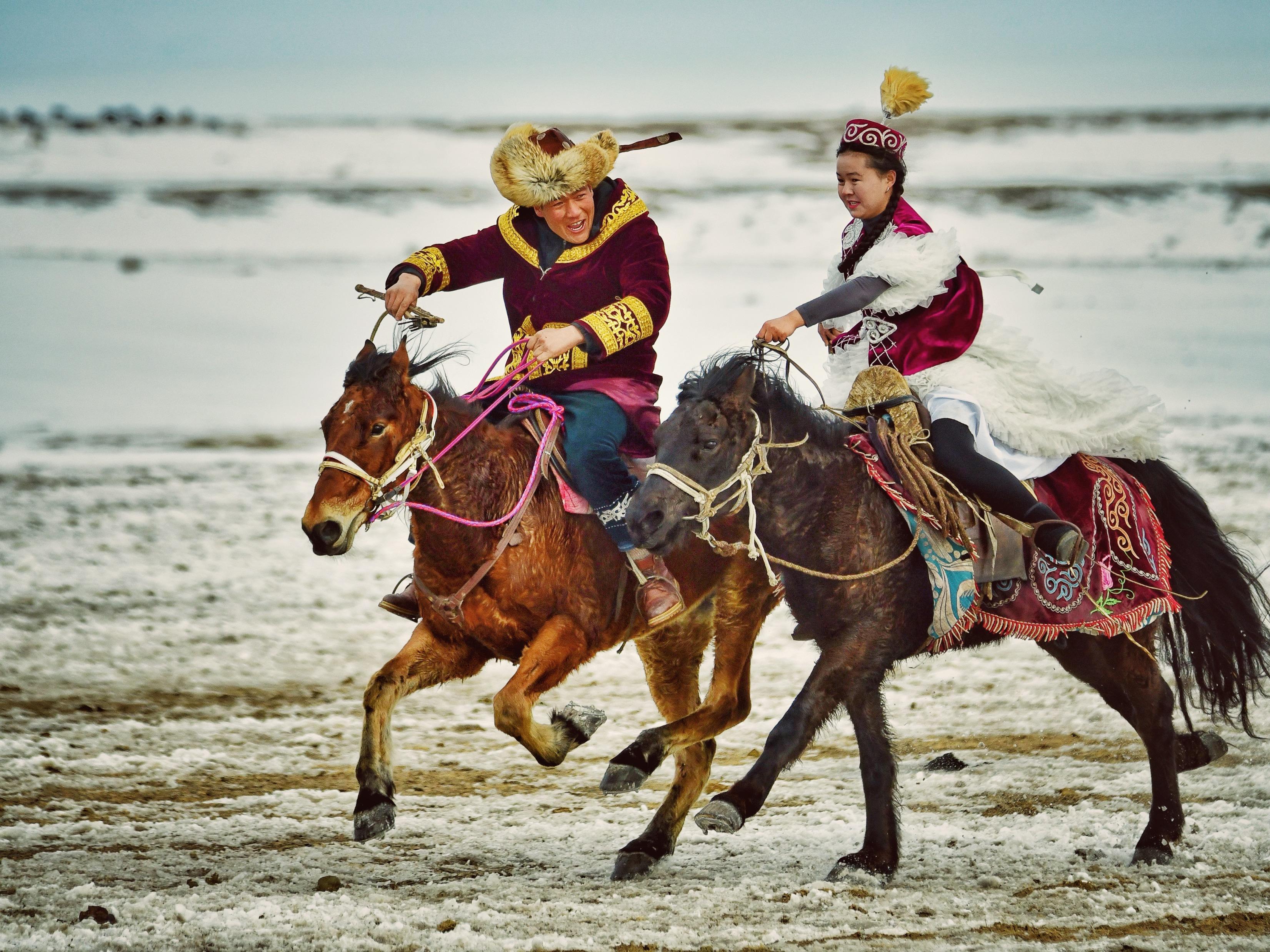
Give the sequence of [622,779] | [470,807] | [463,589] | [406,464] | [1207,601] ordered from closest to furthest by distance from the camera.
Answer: [622,779], [406,464], [463,589], [1207,601], [470,807]

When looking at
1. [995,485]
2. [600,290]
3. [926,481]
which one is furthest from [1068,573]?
[600,290]

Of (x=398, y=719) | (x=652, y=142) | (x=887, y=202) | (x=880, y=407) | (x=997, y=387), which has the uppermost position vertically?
(x=652, y=142)

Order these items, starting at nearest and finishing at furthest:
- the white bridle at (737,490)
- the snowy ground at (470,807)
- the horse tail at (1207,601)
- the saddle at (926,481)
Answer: the white bridle at (737,490)
the snowy ground at (470,807)
the saddle at (926,481)
the horse tail at (1207,601)

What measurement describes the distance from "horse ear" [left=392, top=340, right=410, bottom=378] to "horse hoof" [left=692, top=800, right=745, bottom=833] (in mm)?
1794

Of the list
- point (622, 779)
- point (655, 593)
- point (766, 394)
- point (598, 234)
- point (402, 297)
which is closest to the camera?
point (622, 779)

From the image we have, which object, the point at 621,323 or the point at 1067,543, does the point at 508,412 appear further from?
the point at 1067,543

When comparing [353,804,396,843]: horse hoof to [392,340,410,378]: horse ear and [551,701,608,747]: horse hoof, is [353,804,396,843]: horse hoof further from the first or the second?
[392,340,410,378]: horse ear

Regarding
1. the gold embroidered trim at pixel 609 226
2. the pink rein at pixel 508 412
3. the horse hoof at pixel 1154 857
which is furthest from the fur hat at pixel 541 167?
the horse hoof at pixel 1154 857

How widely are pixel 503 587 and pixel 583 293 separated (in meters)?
1.20

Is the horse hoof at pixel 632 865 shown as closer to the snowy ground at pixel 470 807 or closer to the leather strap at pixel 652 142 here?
the snowy ground at pixel 470 807

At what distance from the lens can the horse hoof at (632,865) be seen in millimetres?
5473

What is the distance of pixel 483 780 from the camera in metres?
7.14

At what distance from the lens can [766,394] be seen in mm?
5176

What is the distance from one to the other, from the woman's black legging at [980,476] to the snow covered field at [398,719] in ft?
4.43
